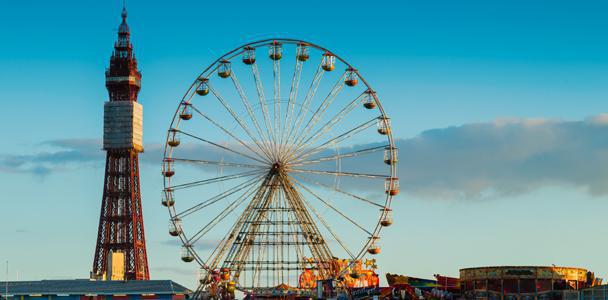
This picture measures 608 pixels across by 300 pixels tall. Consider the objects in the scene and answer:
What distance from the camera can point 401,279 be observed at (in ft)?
493

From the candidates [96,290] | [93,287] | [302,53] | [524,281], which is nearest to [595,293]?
[524,281]

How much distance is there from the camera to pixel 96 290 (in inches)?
6831

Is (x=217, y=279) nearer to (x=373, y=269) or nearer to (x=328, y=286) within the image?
(x=328, y=286)

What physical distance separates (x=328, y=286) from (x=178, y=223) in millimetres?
15925

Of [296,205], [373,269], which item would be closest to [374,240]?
[296,205]

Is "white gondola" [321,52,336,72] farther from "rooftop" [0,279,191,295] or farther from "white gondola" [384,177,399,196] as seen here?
"rooftop" [0,279,191,295]

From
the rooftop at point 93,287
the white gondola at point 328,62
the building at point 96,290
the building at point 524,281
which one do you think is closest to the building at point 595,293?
the building at point 524,281

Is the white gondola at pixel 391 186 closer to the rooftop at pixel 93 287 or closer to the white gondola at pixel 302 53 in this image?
the white gondola at pixel 302 53

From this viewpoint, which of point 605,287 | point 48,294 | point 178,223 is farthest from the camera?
point 48,294

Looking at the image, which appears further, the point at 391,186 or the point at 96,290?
the point at 96,290

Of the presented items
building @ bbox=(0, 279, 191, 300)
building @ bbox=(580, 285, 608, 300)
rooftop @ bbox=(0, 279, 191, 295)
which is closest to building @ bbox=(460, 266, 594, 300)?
building @ bbox=(580, 285, 608, 300)

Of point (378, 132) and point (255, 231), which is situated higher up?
point (378, 132)

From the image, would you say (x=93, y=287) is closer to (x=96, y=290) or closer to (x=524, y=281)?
(x=96, y=290)

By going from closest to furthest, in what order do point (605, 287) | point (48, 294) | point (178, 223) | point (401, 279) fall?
point (605, 287) → point (178, 223) → point (401, 279) → point (48, 294)
